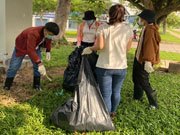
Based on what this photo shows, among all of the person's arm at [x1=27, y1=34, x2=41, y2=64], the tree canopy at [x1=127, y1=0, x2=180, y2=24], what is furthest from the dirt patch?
the tree canopy at [x1=127, y1=0, x2=180, y2=24]

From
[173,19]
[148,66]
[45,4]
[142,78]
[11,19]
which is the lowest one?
[142,78]

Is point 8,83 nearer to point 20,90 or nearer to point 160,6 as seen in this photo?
point 20,90

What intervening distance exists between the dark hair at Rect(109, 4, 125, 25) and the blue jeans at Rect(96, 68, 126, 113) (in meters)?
0.60

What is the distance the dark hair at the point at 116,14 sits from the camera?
8.15 ft

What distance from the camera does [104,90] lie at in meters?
2.79

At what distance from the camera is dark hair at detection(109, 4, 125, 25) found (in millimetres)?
2484

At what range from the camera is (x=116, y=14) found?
2.49 meters

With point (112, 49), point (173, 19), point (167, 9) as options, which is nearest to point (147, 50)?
point (112, 49)

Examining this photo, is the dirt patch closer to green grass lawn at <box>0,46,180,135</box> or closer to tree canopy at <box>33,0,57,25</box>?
green grass lawn at <box>0,46,180,135</box>

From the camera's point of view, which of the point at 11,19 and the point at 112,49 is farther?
the point at 11,19

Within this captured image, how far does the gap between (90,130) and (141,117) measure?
936mm

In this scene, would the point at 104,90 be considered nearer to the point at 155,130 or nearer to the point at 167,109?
the point at 155,130

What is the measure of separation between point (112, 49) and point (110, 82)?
1.41 feet

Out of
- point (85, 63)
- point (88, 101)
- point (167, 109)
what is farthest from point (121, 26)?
point (167, 109)
